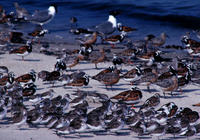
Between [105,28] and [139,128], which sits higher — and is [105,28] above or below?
above

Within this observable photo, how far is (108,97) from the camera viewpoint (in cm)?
1242

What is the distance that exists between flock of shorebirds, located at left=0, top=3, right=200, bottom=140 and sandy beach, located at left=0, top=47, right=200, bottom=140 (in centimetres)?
15

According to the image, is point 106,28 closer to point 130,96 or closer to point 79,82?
point 79,82

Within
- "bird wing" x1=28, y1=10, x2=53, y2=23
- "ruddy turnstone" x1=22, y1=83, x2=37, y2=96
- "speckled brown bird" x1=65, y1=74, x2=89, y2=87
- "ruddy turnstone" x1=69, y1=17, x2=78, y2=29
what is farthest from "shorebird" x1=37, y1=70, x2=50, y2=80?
"ruddy turnstone" x1=69, y1=17, x2=78, y2=29

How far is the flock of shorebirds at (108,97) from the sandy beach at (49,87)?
150 millimetres

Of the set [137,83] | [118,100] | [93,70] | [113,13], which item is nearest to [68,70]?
Answer: [93,70]

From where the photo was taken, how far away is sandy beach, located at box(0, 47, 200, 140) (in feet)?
32.4

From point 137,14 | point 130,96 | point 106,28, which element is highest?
point 137,14

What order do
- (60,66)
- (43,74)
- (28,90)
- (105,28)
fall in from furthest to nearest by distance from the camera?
1. (105,28)
2. (60,66)
3. (43,74)
4. (28,90)

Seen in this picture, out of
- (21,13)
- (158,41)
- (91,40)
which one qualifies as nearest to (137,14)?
(21,13)

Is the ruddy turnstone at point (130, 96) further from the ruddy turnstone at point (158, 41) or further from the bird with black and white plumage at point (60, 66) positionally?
the ruddy turnstone at point (158, 41)

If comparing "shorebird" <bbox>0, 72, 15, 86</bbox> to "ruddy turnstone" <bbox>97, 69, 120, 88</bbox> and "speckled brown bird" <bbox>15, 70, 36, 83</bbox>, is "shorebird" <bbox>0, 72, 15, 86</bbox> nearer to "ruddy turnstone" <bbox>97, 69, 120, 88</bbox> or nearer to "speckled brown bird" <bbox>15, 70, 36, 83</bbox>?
"speckled brown bird" <bbox>15, 70, 36, 83</bbox>

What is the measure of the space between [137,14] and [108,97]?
44.2 feet

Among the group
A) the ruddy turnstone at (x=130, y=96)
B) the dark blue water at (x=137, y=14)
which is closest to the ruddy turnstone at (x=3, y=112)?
the ruddy turnstone at (x=130, y=96)
